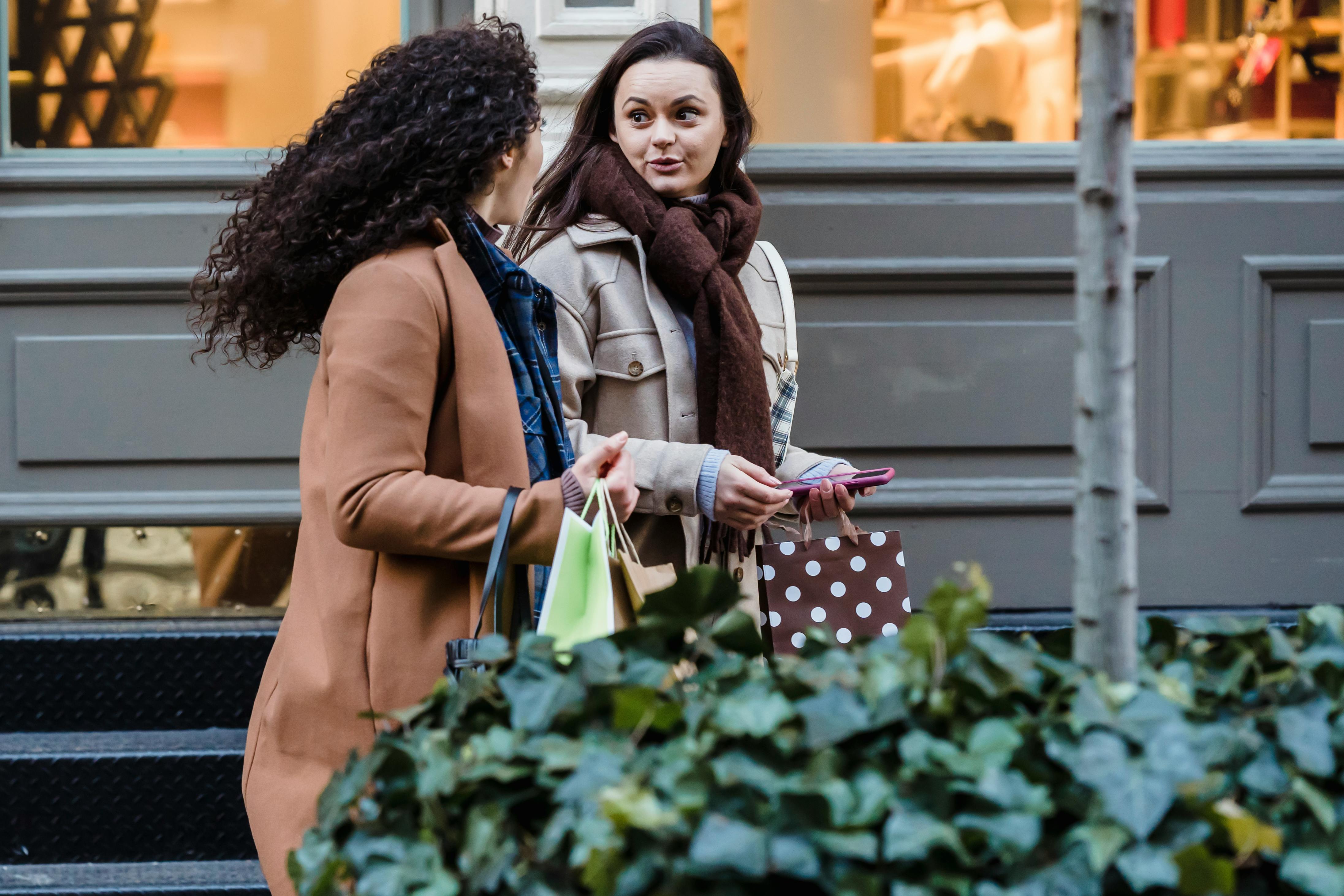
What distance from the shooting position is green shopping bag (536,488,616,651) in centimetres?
150

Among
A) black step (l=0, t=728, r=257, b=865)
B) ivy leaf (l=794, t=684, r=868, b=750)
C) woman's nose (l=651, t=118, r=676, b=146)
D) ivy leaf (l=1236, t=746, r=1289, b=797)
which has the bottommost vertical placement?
black step (l=0, t=728, r=257, b=865)

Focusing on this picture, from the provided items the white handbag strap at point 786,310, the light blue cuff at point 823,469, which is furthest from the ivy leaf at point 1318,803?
the white handbag strap at point 786,310

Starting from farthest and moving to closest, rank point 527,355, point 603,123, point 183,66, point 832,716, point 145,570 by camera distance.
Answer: point 183,66 < point 145,570 < point 603,123 < point 527,355 < point 832,716

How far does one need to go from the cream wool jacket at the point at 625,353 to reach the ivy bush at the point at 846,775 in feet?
3.53

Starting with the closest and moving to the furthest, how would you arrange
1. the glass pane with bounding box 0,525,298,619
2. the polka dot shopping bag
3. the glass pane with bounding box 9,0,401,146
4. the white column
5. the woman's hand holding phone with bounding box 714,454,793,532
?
the woman's hand holding phone with bounding box 714,454,793,532 < the polka dot shopping bag < the glass pane with bounding box 0,525,298,619 < the glass pane with bounding box 9,0,401,146 < the white column

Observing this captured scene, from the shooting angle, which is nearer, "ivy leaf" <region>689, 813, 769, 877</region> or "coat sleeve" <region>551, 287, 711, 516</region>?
"ivy leaf" <region>689, 813, 769, 877</region>

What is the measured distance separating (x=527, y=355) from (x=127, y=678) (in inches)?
80.4

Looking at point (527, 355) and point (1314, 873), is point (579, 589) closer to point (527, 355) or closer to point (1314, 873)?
point (527, 355)

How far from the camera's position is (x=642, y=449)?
7.23 ft

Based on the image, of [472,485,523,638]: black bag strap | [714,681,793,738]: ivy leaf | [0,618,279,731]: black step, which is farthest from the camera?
[0,618,279,731]: black step

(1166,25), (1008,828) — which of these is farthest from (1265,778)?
(1166,25)

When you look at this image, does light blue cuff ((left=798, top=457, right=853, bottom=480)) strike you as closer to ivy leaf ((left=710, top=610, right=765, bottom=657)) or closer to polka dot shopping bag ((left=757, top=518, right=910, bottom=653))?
polka dot shopping bag ((left=757, top=518, right=910, bottom=653))

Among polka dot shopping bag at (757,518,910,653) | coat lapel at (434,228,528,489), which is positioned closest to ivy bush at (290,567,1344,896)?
coat lapel at (434,228,528,489)

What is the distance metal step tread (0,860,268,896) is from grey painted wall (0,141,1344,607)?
103cm
